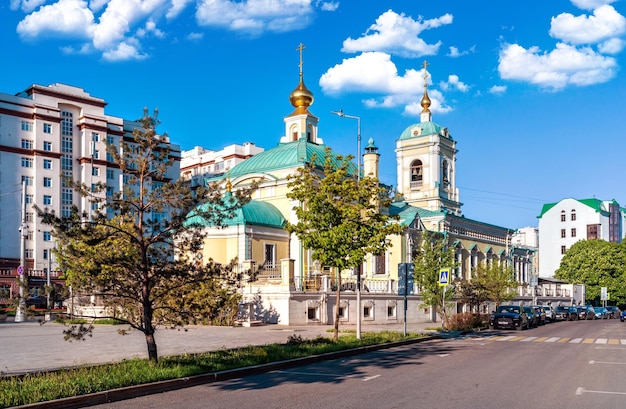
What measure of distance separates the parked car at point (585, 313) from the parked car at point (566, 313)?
6.17 ft

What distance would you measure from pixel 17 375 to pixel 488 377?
30.8ft

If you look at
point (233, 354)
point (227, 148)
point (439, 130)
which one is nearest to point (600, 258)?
point (439, 130)

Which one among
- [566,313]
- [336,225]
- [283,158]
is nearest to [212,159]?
[283,158]

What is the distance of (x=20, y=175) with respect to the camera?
6756 centimetres

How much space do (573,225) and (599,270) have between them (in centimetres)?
2230

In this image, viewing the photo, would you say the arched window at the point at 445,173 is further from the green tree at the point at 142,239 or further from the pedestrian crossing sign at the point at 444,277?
the green tree at the point at 142,239

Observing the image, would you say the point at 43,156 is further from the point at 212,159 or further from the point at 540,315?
the point at 540,315

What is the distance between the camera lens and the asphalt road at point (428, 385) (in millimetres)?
10242

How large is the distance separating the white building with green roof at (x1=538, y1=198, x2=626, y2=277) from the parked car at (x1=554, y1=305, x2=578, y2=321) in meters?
45.1

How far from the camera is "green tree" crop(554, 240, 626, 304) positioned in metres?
76.5

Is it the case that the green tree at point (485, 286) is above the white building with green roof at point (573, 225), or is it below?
below

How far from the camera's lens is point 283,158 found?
141ft

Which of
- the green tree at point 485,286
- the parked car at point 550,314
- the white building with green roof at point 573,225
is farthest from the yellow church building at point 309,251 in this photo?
the white building with green roof at point 573,225

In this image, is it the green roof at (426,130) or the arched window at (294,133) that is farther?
the green roof at (426,130)
